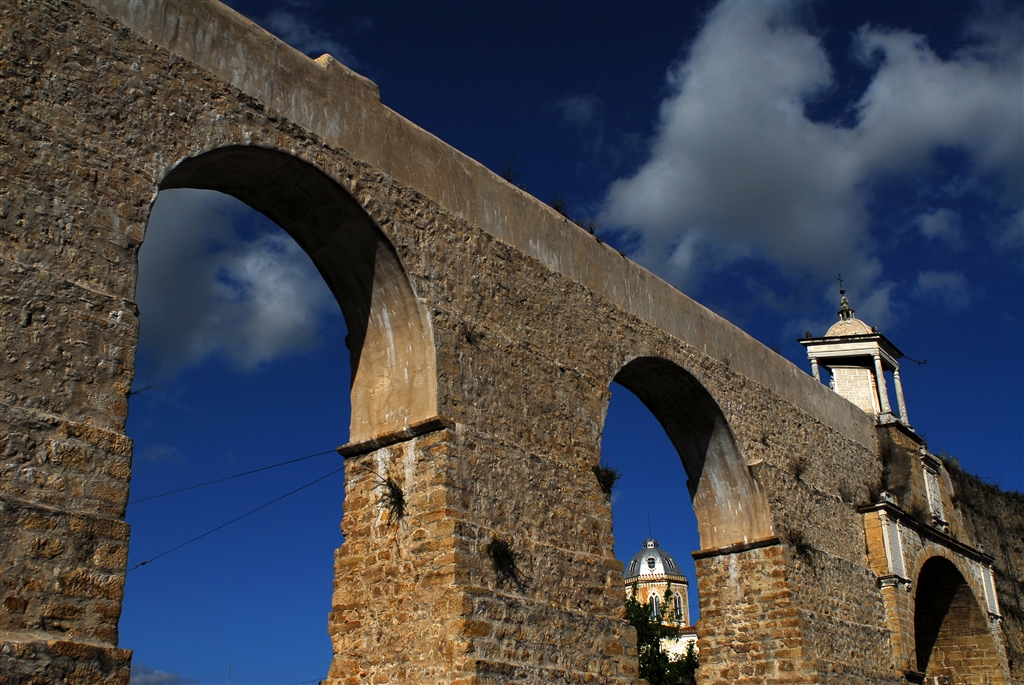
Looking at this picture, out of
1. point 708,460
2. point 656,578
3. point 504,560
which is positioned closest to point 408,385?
point 504,560

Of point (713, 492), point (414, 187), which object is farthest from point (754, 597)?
point (414, 187)

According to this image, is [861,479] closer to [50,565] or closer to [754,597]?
Answer: [754,597]

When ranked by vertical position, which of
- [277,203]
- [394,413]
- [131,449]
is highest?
[277,203]

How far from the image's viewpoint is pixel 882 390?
56.0ft

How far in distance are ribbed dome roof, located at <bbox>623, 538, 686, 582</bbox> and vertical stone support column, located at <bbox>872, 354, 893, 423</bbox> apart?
177 feet

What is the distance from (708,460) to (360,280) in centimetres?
587

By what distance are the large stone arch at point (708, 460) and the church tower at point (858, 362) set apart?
210 inches

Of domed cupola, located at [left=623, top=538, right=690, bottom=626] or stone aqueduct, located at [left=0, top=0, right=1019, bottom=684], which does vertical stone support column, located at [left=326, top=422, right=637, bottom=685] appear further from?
domed cupola, located at [left=623, top=538, right=690, bottom=626]

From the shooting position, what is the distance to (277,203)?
814cm

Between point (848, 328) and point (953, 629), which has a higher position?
point (848, 328)

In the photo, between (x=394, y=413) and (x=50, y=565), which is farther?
(x=394, y=413)

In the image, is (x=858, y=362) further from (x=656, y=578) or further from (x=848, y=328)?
(x=656, y=578)

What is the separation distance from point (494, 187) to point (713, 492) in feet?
17.5

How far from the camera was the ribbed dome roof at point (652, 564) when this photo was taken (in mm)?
70562
